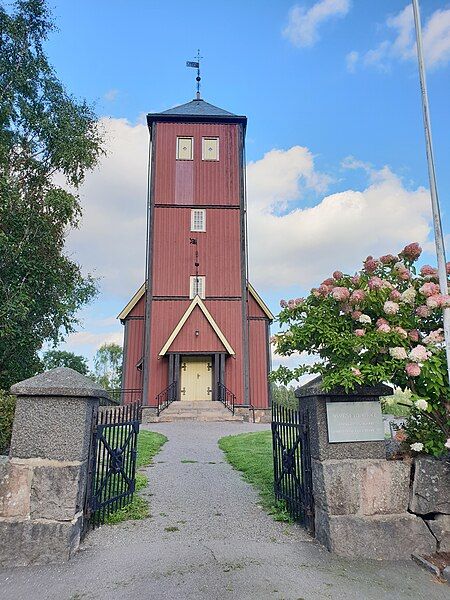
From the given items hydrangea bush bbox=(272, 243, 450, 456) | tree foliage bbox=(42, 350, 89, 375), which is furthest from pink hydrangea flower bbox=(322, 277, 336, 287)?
tree foliage bbox=(42, 350, 89, 375)

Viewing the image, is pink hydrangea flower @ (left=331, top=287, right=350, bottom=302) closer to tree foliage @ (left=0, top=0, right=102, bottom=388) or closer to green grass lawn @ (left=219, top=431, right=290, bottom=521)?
green grass lawn @ (left=219, top=431, right=290, bottom=521)

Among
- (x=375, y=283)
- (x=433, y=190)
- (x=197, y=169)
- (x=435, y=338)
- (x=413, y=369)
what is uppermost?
(x=197, y=169)

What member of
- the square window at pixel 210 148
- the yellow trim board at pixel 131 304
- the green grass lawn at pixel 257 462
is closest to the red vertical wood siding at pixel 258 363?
the yellow trim board at pixel 131 304

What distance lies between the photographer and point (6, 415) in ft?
21.9

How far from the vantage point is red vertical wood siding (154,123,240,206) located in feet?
77.7

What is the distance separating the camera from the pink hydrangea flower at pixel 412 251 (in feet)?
15.9

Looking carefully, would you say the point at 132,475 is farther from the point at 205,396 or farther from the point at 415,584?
the point at 205,396

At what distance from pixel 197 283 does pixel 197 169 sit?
21.8 feet

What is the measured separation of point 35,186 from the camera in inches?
567

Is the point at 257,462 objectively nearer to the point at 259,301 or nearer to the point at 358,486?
the point at 358,486

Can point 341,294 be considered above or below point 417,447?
above

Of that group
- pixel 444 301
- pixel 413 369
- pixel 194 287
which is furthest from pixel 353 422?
pixel 194 287

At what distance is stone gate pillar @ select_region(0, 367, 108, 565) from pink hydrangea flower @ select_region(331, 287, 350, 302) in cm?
275

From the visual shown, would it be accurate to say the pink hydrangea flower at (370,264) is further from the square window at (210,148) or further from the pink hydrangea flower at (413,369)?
the square window at (210,148)
